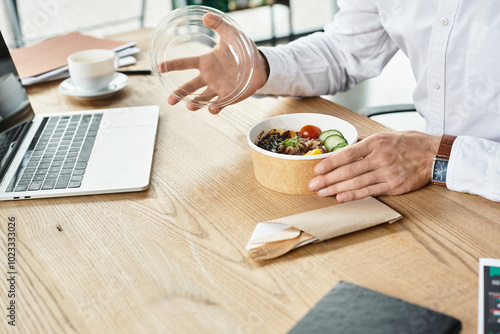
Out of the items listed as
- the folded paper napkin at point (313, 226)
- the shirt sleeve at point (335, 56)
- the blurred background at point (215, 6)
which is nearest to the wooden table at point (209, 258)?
the folded paper napkin at point (313, 226)

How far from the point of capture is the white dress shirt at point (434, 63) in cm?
93

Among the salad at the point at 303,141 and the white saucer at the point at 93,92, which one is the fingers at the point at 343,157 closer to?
the salad at the point at 303,141

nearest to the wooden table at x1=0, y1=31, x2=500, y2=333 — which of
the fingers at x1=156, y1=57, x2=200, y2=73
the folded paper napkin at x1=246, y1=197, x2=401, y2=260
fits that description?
the folded paper napkin at x1=246, y1=197, x2=401, y2=260

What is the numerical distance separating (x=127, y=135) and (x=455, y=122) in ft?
2.62

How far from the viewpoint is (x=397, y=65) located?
4285 millimetres

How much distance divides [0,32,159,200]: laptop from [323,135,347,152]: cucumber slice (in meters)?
0.37

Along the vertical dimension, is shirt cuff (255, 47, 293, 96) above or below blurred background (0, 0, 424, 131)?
above

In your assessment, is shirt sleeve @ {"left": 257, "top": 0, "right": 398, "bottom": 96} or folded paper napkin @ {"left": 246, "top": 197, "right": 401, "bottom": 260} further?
shirt sleeve @ {"left": 257, "top": 0, "right": 398, "bottom": 96}

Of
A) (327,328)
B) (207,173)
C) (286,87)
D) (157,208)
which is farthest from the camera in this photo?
(286,87)

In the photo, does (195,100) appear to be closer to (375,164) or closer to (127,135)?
(127,135)

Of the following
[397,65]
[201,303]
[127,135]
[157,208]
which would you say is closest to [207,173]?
[157,208]

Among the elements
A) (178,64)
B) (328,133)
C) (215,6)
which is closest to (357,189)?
(328,133)

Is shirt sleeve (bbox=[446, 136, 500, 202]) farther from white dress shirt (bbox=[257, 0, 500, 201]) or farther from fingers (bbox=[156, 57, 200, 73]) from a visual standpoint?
fingers (bbox=[156, 57, 200, 73])

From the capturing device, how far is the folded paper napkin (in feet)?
2.57
